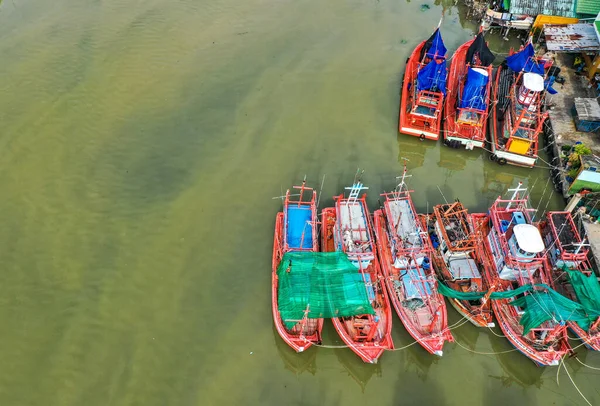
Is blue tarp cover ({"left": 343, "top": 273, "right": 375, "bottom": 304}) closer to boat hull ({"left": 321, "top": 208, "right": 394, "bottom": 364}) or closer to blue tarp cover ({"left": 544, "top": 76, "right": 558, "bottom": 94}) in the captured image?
boat hull ({"left": 321, "top": 208, "right": 394, "bottom": 364})

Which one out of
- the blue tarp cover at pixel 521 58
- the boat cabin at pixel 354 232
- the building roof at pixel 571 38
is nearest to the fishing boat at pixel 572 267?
the boat cabin at pixel 354 232

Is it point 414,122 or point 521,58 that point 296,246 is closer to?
point 414,122

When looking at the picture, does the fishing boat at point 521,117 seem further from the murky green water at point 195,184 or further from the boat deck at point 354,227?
the boat deck at point 354,227

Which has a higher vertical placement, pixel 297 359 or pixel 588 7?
pixel 588 7

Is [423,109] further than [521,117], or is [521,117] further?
[423,109]

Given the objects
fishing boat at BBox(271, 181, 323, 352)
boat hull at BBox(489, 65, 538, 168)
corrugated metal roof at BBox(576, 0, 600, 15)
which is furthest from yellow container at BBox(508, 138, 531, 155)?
corrugated metal roof at BBox(576, 0, 600, 15)

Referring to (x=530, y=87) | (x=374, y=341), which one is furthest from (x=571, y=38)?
(x=374, y=341)

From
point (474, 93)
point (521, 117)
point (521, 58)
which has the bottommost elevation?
point (521, 117)
